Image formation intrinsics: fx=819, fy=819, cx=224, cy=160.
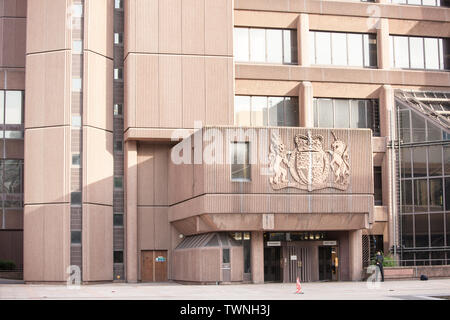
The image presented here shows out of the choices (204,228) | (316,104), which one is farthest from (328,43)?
(204,228)

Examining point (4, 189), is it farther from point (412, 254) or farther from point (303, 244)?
point (412, 254)

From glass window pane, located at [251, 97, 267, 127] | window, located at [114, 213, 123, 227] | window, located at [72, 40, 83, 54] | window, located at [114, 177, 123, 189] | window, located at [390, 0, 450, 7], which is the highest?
window, located at [390, 0, 450, 7]

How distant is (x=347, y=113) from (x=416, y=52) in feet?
25.3

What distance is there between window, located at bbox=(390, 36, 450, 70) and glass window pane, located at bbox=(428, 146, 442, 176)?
336 inches

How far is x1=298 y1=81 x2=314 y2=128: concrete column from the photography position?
192 feet

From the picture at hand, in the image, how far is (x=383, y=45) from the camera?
61.4 meters

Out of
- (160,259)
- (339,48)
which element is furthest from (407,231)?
(160,259)

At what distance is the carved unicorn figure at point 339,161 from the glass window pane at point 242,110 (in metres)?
9.83

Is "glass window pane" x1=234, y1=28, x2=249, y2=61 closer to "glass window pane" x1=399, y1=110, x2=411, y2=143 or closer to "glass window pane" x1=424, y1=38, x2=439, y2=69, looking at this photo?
"glass window pane" x1=399, y1=110, x2=411, y2=143

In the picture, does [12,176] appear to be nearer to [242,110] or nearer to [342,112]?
[242,110]

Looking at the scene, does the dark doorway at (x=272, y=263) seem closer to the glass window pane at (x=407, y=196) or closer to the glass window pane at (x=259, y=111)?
the glass window pane at (x=259, y=111)

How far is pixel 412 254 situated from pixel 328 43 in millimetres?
16792

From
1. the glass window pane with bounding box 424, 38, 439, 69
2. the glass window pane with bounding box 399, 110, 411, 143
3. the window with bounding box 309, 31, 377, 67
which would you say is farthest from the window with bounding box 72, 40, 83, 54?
the glass window pane with bounding box 424, 38, 439, 69

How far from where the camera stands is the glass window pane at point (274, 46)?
2375 inches
